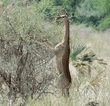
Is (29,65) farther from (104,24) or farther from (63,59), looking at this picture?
(104,24)

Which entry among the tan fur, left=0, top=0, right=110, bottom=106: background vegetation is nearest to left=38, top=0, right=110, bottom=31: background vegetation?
left=0, top=0, right=110, bottom=106: background vegetation

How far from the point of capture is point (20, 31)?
491cm

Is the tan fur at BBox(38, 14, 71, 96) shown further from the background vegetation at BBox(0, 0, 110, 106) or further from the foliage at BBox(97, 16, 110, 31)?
Answer: the foliage at BBox(97, 16, 110, 31)

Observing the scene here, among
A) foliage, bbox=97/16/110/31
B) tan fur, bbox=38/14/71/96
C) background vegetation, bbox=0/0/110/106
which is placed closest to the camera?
background vegetation, bbox=0/0/110/106

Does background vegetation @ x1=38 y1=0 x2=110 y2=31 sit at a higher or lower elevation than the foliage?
higher

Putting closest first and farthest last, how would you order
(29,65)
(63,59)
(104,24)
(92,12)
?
(63,59)
(29,65)
(104,24)
(92,12)

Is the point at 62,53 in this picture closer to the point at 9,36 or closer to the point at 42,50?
the point at 42,50

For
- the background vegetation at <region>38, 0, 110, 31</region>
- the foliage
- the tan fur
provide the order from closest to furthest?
the tan fur, the foliage, the background vegetation at <region>38, 0, 110, 31</region>

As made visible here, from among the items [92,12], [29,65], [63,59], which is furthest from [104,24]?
[63,59]

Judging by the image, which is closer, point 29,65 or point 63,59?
point 63,59

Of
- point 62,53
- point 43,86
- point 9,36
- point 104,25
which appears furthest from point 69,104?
point 104,25

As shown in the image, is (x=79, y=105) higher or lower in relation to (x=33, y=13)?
lower

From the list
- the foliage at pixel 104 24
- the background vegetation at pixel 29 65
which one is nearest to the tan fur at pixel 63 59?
the background vegetation at pixel 29 65

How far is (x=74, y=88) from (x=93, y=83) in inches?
23.2
